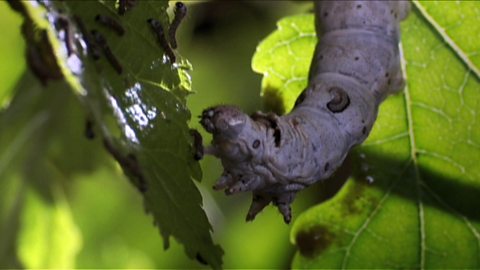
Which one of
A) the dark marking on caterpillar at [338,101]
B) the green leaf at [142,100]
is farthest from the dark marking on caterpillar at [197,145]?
the dark marking on caterpillar at [338,101]

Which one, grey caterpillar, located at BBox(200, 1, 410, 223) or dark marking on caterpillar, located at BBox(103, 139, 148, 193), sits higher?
dark marking on caterpillar, located at BBox(103, 139, 148, 193)

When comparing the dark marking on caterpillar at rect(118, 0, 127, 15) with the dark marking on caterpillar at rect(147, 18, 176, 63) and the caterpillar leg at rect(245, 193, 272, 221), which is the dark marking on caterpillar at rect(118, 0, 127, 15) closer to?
the dark marking on caterpillar at rect(147, 18, 176, 63)

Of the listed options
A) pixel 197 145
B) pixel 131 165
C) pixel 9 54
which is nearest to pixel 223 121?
pixel 197 145

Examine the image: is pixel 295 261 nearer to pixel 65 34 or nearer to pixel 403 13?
pixel 403 13

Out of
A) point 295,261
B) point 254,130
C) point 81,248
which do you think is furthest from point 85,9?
point 81,248

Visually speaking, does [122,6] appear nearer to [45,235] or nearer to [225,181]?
[225,181]

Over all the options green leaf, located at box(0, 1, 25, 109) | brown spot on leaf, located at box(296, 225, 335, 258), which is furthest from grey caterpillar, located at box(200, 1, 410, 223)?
green leaf, located at box(0, 1, 25, 109)
